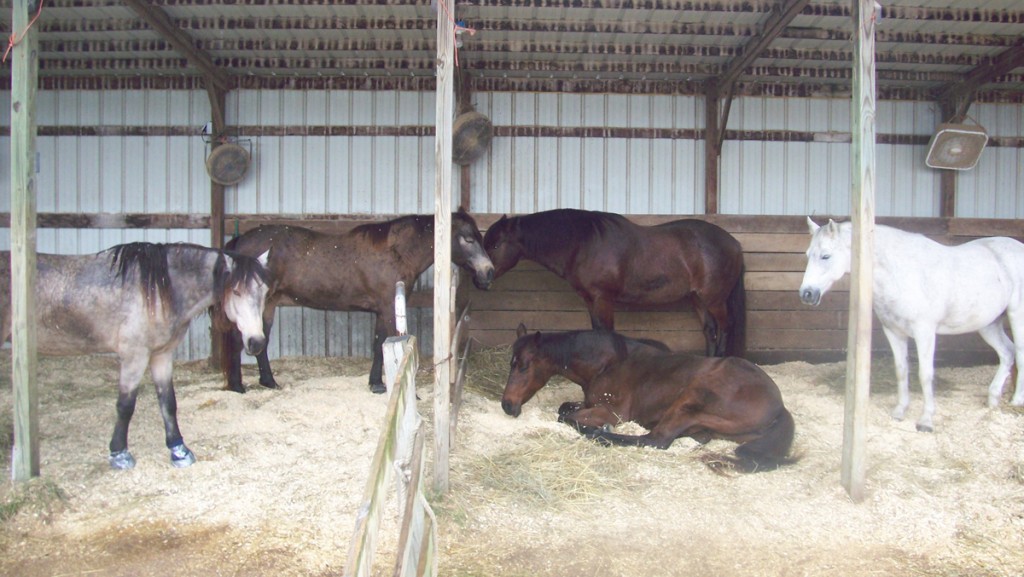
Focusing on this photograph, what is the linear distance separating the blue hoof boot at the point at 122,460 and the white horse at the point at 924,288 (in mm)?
4589

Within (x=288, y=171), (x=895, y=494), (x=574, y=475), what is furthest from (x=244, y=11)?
(x=895, y=494)

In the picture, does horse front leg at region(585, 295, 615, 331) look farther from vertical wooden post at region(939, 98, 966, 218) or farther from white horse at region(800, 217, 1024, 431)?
vertical wooden post at region(939, 98, 966, 218)

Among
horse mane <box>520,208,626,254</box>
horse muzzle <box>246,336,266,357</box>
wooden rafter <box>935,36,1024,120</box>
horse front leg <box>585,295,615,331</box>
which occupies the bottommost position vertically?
horse front leg <box>585,295,615,331</box>

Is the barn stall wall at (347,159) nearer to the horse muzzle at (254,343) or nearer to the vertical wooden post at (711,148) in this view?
the vertical wooden post at (711,148)

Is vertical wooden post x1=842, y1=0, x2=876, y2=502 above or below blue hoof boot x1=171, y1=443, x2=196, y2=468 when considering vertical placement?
above

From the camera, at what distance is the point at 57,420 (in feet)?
17.3

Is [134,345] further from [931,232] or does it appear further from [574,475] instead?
[931,232]

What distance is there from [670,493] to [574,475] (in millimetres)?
572

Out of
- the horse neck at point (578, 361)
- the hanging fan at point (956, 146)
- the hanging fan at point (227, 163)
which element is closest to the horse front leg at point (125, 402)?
the horse neck at point (578, 361)

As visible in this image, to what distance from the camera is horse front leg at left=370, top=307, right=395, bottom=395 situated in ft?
20.2

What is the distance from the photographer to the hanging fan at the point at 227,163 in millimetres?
7594

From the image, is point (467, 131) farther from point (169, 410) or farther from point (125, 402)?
point (125, 402)

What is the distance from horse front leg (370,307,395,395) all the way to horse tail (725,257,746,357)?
11.8 ft

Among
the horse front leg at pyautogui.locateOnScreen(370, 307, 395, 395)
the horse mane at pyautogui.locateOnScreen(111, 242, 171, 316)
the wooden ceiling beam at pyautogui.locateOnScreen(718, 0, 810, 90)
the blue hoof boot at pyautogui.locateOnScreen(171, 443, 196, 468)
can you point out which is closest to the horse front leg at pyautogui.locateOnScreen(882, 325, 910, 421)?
the wooden ceiling beam at pyautogui.locateOnScreen(718, 0, 810, 90)
